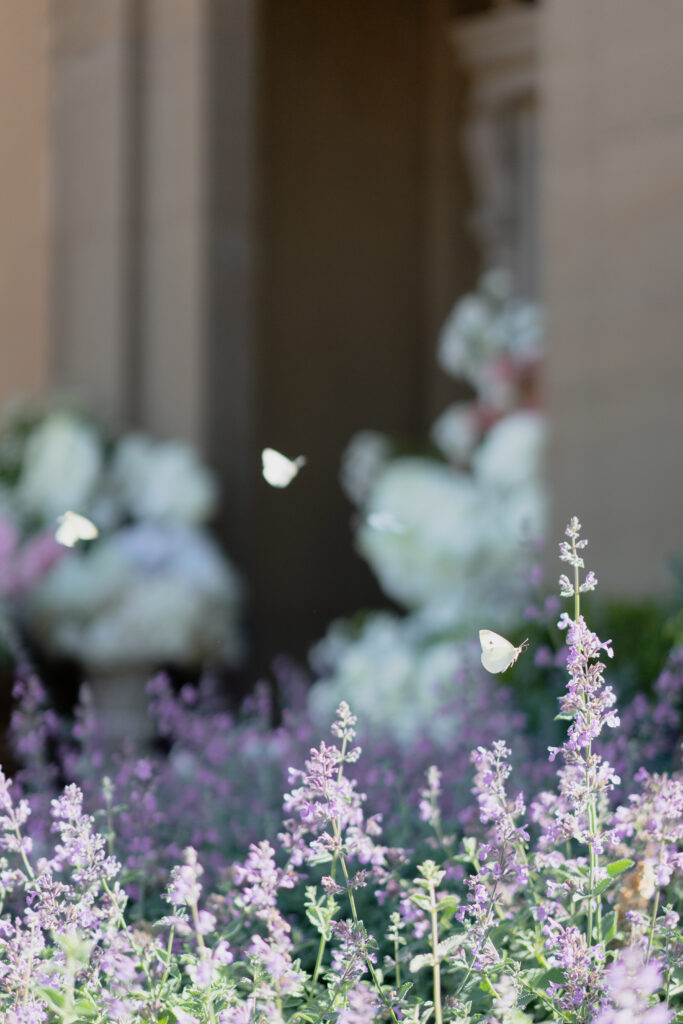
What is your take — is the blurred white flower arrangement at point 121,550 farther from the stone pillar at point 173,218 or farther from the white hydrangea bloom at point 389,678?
the white hydrangea bloom at point 389,678

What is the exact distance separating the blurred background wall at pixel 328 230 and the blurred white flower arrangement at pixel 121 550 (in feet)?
0.91

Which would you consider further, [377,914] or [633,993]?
[377,914]

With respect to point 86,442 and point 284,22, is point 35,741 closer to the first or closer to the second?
point 86,442

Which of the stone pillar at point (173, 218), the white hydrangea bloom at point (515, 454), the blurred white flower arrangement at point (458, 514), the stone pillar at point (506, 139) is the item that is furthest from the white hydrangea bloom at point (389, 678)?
the stone pillar at point (506, 139)

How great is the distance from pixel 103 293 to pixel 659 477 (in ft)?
7.63

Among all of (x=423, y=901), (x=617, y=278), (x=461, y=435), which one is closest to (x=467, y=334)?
(x=461, y=435)

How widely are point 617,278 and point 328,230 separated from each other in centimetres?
284

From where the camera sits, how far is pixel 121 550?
14.2 feet

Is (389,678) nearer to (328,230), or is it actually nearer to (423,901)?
(423,901)

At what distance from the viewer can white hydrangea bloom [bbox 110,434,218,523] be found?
4441 mm

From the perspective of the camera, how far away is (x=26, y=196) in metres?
5.15

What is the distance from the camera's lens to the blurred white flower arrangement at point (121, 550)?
422 cm

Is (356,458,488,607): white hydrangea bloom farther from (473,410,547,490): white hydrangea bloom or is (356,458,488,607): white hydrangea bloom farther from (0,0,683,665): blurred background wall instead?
(0,0,683,665): blurred background wall

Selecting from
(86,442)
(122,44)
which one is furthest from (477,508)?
(122,44)
